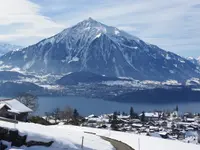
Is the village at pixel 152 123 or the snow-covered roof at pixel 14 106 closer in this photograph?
the snow-covered roof at pixel 14 106

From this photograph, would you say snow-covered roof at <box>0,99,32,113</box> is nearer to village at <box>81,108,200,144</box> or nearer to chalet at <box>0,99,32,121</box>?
chalet at <box>0,99,32,121</box>

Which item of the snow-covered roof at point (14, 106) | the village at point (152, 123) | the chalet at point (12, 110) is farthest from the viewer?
the village at point (152, 123)

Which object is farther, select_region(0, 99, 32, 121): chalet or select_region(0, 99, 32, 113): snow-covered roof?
select_region(0, 99, 32, 113): snow-covered roof

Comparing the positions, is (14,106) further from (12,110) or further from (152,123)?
(152,123)

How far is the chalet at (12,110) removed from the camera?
31.6 meters

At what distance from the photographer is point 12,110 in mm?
32406

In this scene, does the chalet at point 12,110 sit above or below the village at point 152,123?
above

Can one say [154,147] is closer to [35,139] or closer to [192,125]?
[35,139]

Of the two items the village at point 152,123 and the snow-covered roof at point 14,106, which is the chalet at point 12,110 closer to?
the snow-covered roof at point 14,106

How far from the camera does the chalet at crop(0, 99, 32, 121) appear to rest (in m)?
31.6

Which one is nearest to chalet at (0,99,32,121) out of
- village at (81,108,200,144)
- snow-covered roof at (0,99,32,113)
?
snow-covered roof at (0,99,32,113)

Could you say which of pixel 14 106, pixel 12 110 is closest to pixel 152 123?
pixel 14 106

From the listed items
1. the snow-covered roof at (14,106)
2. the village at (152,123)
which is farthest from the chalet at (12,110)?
the village at (152,123)

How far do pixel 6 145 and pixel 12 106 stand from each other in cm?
1664
